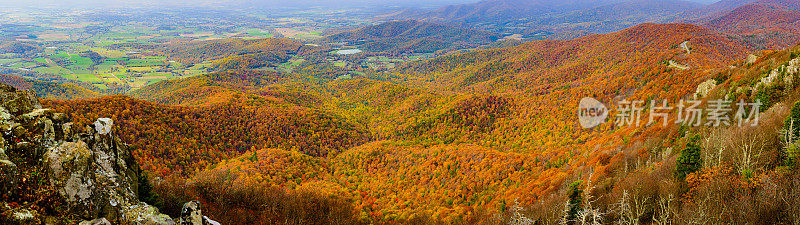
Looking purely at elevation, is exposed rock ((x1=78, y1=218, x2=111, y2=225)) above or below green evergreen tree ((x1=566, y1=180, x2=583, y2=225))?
above

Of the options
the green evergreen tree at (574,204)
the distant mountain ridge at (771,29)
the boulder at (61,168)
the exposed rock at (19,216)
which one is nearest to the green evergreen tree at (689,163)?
the green evergreen tree at (574,204)

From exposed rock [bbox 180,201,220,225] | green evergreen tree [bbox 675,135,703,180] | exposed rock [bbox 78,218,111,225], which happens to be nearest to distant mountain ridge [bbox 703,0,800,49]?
green evergreen tree [bbox 675,135,703,180]

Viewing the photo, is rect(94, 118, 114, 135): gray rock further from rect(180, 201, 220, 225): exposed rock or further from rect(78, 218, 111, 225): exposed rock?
rect(78, 218, 111, 225): exposed rock

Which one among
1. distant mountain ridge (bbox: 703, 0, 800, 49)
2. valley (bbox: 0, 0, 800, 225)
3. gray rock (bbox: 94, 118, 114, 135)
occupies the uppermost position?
distant mountain ridge (bbox: 703, 0, 800, 49)

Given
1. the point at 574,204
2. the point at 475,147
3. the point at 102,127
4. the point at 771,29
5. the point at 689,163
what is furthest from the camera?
the point at 771,29

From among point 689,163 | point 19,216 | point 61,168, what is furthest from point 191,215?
point 689,163

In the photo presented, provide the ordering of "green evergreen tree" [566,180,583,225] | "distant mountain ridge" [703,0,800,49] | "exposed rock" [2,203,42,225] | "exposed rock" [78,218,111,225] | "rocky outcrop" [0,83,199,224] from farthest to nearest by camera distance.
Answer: "distant mountain ridge" [703,0,800,49]
"green evergreen tree" [566,180,583,225]
"exposed rock" [78,218,111,225]
"rocky outcrop" [0,83,199,224]
"exposed rock" [2,203,42,225]

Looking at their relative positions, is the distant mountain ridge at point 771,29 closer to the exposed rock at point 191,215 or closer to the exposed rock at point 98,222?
the exposed rock at point 191,215

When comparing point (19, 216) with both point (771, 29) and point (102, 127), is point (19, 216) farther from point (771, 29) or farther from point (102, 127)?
point (771, 29)
